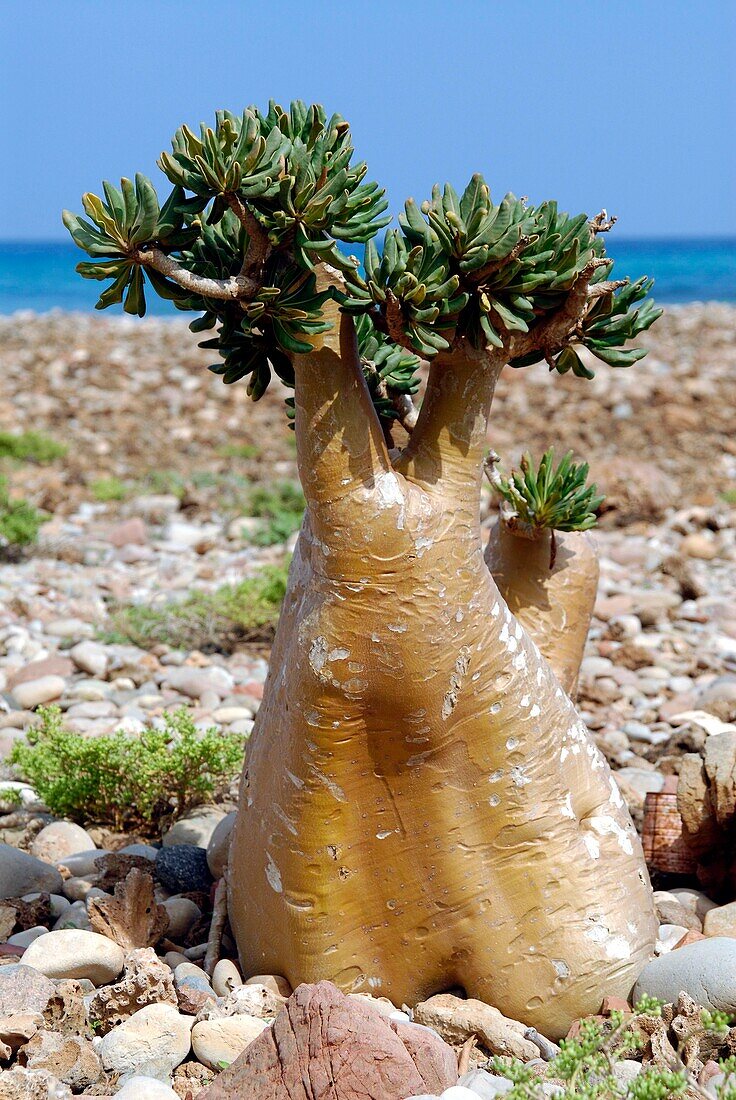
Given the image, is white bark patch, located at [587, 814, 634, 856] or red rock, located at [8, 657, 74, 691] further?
red rock, located at [8, 657, 74, 691]

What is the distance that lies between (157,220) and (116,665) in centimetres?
368

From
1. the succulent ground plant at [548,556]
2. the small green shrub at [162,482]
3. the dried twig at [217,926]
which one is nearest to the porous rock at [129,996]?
the dried twig at [217,926]

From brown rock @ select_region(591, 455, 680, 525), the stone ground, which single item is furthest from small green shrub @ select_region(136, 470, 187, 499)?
brown rock @ select_region(591, 455, 680, 525)

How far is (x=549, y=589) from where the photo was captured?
319 centimetres

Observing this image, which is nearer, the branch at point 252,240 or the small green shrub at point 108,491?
the branch at point 252,240

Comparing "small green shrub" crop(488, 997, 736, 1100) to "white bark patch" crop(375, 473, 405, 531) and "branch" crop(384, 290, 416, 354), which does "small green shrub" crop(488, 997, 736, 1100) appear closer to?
"white bark patch" crop(375, 473, 405, 531)

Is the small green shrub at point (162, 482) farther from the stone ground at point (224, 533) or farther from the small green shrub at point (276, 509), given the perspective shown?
the small green shrub at point (276, 509)

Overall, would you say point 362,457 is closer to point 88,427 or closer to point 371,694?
point 371,694

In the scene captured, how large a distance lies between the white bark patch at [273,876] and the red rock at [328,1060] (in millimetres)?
458

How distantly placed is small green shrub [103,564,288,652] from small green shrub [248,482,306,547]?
1.74 m

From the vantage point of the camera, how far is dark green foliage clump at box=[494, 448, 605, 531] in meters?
2.93

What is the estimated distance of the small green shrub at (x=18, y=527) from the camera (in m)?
7.58

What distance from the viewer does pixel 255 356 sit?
259 centimetres

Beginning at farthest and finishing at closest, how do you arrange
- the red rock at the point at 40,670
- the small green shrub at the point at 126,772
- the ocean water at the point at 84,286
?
the ocean water at the point at 84,286 → the red rock at the point at 40,670 → the small green shrub at the point at 126,772
